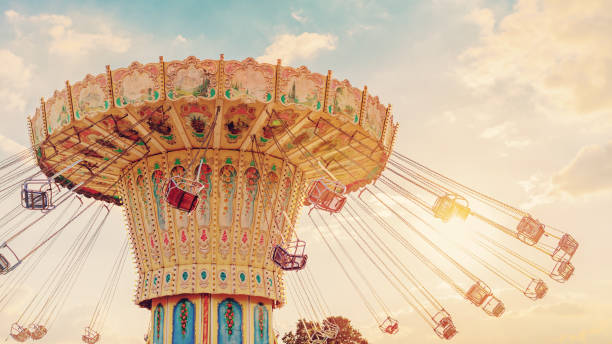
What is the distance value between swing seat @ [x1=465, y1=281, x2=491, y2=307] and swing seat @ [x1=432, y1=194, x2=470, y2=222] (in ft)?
5.38

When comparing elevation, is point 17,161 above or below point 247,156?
above

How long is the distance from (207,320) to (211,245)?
1440 mm

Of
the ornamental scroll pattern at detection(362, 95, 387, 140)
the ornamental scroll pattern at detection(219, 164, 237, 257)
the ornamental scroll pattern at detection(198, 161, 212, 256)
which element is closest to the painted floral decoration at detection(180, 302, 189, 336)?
the ornamental scroll pattern at detection(198, 161, 212, 256)

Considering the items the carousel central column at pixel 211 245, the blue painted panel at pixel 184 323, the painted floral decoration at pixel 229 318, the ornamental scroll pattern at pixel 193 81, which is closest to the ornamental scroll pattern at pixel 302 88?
the ornamental scroll pattern at pixel 193 81

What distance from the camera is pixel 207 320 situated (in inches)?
377

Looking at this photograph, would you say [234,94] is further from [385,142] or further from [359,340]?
[359,340]

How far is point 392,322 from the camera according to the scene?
11250 millimetres

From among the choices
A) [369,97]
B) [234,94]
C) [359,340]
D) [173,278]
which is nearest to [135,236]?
[173,278]

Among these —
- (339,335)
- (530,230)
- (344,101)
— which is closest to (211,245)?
(344,101)

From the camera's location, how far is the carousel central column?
9.71 meters

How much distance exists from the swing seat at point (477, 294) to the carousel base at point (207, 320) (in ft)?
13.5

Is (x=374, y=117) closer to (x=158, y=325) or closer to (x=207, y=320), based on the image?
(x=207, y=320)

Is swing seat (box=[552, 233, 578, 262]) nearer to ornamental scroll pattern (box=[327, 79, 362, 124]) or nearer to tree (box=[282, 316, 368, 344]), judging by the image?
ornamental scroll pattern (box=[327, 79, 362, 124])

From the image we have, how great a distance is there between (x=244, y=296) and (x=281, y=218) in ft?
6.28
